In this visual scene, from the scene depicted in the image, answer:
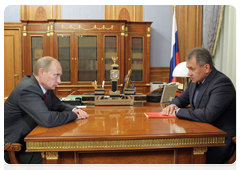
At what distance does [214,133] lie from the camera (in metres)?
1.48

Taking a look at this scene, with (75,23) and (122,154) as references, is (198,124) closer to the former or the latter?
(122,154)

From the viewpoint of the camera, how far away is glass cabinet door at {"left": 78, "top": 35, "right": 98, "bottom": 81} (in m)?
5.73

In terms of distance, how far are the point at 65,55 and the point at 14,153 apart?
14.4 ft

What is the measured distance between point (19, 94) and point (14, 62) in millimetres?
4993

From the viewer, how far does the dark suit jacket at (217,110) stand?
176 centimetres

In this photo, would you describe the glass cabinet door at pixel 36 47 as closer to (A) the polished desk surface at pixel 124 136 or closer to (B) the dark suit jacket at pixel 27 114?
(B) the dark suit jacket at pixel 27 114

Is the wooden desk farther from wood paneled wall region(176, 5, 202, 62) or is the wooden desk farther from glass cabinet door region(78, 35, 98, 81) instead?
glass cabinet door region(78, 35, 98, 81)

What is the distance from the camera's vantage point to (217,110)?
1783 mm

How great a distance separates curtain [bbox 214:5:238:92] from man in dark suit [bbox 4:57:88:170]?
2467mm

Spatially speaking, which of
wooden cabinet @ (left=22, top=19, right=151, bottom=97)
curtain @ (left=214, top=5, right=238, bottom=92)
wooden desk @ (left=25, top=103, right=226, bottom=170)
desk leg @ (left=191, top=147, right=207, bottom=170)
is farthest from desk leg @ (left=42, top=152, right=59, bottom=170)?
wooden cabinet @ (left=22, top=19, right=151, bottom=97)

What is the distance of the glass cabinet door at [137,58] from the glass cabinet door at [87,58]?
1.02 meters

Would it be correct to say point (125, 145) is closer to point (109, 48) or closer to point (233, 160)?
point (233, 160)

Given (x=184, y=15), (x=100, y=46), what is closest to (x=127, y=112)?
(x=100, y=46)

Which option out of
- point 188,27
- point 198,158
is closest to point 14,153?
point 198,158
